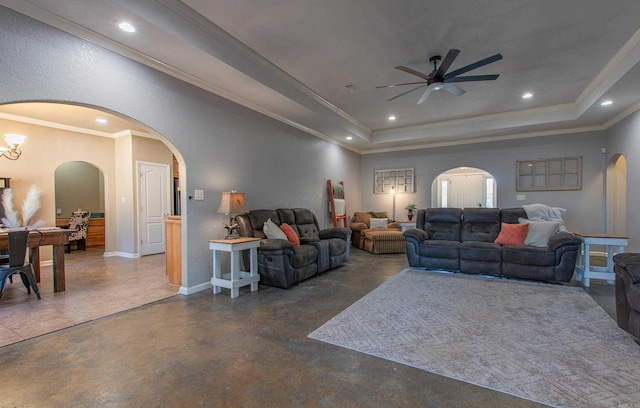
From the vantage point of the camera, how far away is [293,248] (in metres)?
3.97

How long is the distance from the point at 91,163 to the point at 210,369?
6.50 metres

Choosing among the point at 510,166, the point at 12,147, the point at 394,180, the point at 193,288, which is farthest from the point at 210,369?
the point at 510,166

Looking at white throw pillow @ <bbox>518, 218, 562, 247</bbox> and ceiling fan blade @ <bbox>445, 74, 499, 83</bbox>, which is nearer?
ceiling fan blade @ <bbox>445, 74, 499, 83</bbox>

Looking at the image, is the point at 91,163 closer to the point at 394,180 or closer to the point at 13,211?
the point at 13,211

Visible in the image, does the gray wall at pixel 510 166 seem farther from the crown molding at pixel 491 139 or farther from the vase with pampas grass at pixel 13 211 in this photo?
the vase with pampas grass at pixel 13 211

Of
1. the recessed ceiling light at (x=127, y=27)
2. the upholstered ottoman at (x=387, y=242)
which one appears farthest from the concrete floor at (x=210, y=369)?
the upholstered ottoman at (x=387, y=242)

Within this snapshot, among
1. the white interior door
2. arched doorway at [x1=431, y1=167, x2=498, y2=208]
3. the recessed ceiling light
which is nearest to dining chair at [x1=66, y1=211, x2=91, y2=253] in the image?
the white interior door

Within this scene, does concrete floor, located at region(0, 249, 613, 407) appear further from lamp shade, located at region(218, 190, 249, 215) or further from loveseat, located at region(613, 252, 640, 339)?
loveseat, located at region(613, 252, 640, 339)

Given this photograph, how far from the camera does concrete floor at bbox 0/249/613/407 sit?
5.64ft

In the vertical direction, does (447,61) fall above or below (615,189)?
above

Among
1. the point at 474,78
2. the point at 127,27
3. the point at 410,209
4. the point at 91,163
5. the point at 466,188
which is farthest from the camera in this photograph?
the point at 466,188

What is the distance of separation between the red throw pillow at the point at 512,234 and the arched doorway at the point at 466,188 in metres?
5.59

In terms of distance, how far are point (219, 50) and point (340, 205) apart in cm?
465

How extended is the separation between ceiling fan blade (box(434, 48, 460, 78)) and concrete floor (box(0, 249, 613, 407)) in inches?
117
